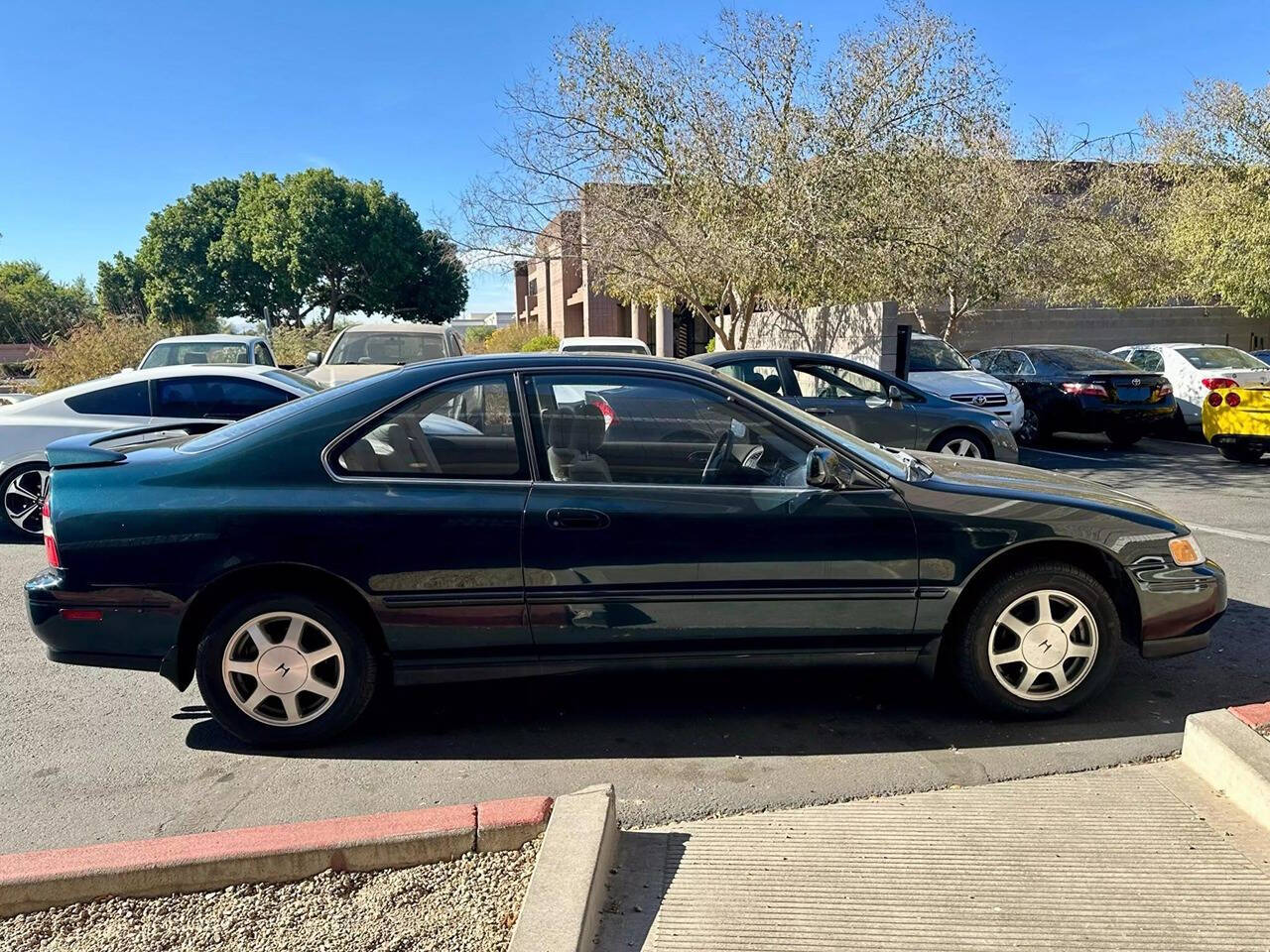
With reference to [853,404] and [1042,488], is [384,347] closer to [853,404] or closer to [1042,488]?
[853,404]

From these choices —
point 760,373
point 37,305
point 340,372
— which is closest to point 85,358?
point 340,372

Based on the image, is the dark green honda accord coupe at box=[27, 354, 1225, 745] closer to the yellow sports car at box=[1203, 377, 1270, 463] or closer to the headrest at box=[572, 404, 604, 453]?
the headrest at box=[572, 404, 604, 453]

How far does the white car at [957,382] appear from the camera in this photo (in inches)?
473

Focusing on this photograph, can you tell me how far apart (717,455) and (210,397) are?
615 cm

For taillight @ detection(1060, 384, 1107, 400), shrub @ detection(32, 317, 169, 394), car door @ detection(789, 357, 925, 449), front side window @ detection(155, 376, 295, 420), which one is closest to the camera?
front side window @ detection(155, 376, 295, 420)

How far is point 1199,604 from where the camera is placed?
13.1ft

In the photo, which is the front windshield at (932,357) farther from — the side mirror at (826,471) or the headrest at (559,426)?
the headrest at (559,426)

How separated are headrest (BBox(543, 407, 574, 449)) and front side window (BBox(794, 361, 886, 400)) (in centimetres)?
567

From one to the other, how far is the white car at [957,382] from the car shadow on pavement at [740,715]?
6.82 meters

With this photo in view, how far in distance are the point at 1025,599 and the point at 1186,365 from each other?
493 inches

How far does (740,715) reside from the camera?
→ 414 cm

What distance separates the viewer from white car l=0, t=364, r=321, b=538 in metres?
7.62

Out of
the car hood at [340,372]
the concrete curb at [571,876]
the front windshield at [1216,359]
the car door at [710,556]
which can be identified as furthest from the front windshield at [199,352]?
the front windshield at [1216,359]

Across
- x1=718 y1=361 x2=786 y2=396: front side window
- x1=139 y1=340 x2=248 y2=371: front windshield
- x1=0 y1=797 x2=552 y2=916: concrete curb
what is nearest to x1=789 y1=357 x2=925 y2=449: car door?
x1=718 y1=361 x2=786 y2=396: front side window
